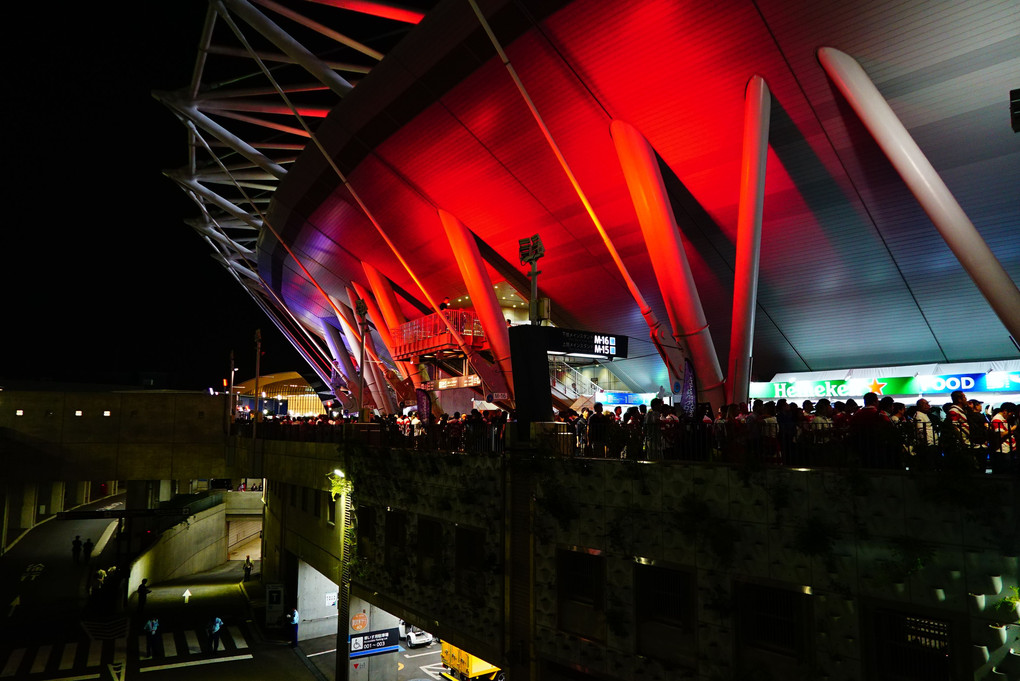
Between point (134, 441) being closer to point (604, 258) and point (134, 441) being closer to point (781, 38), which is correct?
point (604, 258)

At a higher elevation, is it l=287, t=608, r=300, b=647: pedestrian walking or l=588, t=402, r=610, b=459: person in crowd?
l=588, t=402, r=610, b=459: person in crowd

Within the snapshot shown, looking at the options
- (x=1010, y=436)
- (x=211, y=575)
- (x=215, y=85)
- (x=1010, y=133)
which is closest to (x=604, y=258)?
(x=1010, y=133)

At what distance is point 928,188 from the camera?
14.7 meters

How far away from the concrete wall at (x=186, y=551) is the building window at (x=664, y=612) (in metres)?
26.6

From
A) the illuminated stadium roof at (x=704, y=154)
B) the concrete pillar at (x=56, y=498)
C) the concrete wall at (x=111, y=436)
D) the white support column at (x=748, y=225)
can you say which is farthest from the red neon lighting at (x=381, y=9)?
the concrete pillar at (x=56, y=498)

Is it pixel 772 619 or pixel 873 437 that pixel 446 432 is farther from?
pixel 873 437

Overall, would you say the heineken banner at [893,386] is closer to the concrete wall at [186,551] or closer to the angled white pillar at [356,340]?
the angled white pillar at [356,340]

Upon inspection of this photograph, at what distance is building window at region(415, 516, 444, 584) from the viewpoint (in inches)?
671

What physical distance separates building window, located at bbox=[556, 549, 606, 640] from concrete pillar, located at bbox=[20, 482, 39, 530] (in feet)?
139

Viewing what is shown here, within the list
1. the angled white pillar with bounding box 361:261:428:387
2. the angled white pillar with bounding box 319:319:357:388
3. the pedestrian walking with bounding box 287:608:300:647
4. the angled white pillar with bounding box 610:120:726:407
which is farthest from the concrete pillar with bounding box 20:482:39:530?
the angled white pillar with bounding box 610:120:726:407

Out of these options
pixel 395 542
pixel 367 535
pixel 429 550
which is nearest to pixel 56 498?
pixel 367 535

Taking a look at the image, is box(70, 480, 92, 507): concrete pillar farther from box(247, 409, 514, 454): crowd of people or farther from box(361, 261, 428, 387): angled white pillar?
box(247, 409, 514, 454): crowd of people

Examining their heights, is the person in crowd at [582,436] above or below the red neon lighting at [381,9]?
below

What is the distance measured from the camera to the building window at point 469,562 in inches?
605
